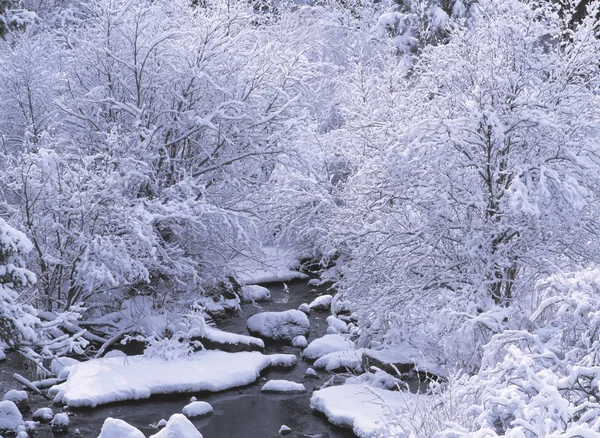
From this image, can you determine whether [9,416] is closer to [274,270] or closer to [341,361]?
[341,361]

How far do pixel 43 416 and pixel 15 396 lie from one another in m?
0.97

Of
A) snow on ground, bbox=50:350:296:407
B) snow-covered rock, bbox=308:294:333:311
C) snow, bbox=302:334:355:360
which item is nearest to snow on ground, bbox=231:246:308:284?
snow-covered rock, bbox=308:294:333:311

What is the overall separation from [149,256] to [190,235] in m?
1.75

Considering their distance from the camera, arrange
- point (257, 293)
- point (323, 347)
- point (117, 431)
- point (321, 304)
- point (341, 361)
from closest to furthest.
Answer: point (117, 431), point (341, 361), point (323, 347), point (321, 304), point (257, 293)

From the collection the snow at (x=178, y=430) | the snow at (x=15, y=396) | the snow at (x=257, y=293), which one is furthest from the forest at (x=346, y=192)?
the snow at (x=178, y=430)

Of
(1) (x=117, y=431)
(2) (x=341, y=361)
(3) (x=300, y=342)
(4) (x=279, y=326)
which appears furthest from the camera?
(4) (x=279, y=326)

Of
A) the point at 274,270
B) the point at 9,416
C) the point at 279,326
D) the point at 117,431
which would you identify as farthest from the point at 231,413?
the point at 274,270

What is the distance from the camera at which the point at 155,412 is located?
1299cm

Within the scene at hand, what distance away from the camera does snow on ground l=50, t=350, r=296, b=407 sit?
13.2m

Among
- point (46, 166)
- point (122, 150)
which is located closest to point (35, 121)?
point (122, 150)

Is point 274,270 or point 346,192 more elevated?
point 346,192

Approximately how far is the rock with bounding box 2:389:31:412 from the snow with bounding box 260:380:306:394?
13.0 feet

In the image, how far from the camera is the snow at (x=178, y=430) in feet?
36.1

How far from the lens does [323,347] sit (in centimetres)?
1609
